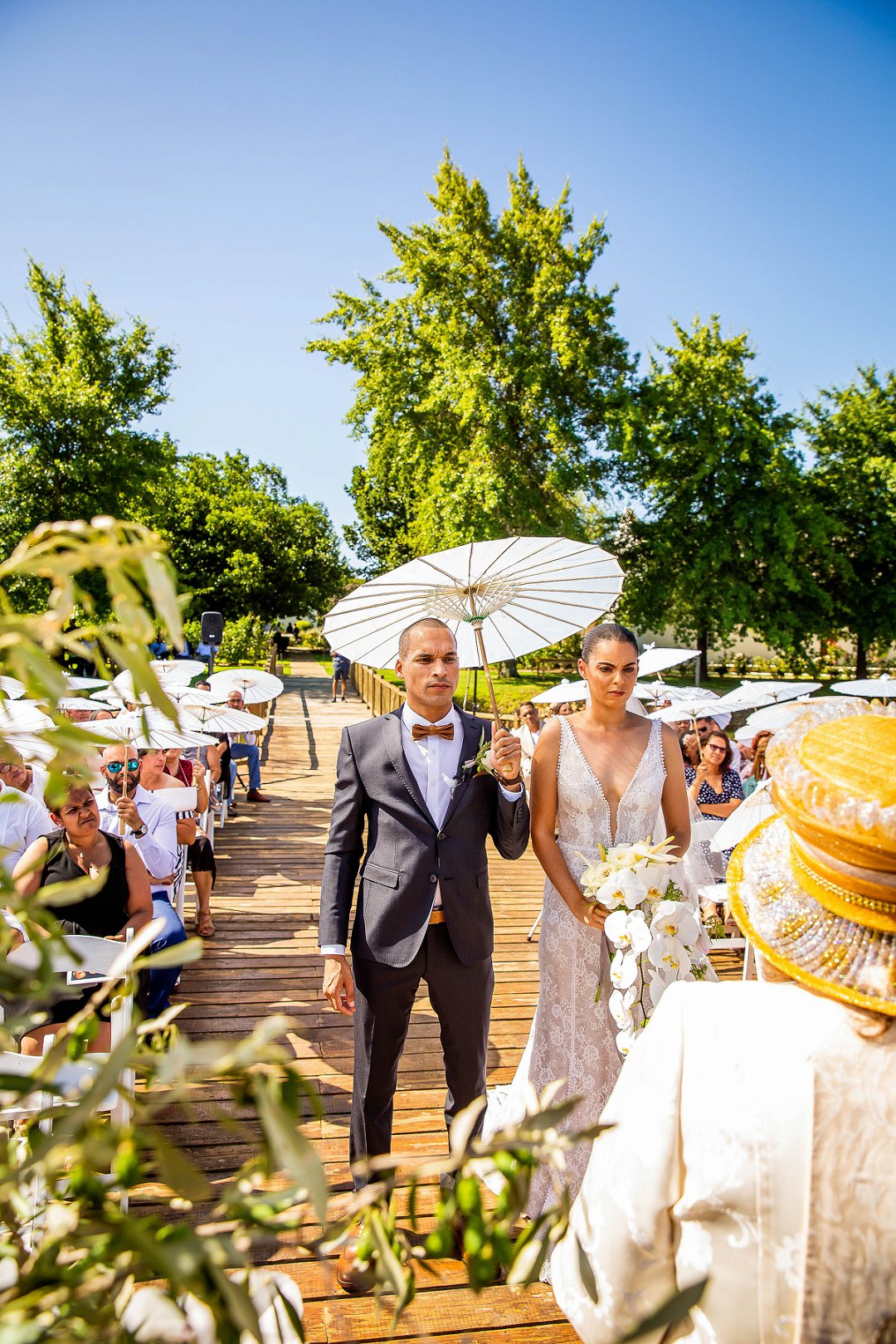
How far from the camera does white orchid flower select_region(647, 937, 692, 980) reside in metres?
2.79

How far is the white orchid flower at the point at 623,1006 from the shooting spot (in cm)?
286

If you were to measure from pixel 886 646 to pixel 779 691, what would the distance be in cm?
1839

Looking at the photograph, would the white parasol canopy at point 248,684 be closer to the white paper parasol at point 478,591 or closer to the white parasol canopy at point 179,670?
the white parasol canopy at point 179,670

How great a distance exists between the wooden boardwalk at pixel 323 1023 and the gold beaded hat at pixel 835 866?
0.71m

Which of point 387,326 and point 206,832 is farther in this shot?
point 387,326

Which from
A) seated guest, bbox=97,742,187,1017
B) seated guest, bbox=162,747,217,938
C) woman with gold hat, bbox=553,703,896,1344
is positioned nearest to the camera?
woman with gold hat, bbox=553,703,896,1344

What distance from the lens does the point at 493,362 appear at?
23172mm

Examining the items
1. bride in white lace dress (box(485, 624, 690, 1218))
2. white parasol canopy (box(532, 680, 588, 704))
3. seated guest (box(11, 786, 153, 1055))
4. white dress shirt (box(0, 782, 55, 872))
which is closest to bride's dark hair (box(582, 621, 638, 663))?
bride in white lace dress (box(485, 624, 690, 1218))

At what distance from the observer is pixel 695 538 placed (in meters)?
24.0

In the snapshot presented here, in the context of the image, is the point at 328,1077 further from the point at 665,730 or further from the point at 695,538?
the point at 695,538

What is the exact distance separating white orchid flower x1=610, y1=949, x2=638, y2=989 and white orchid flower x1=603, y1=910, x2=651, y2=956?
0.03 m

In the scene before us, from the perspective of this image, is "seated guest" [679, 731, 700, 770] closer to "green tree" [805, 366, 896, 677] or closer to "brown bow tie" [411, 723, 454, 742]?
"brown bow tie" [411, 723, 454, 742]

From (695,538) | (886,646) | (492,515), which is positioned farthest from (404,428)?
(886,646)

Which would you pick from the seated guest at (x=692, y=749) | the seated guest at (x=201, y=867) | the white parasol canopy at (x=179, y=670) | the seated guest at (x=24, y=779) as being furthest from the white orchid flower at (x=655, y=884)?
the white parasol canopy at (x=179, y=670)
